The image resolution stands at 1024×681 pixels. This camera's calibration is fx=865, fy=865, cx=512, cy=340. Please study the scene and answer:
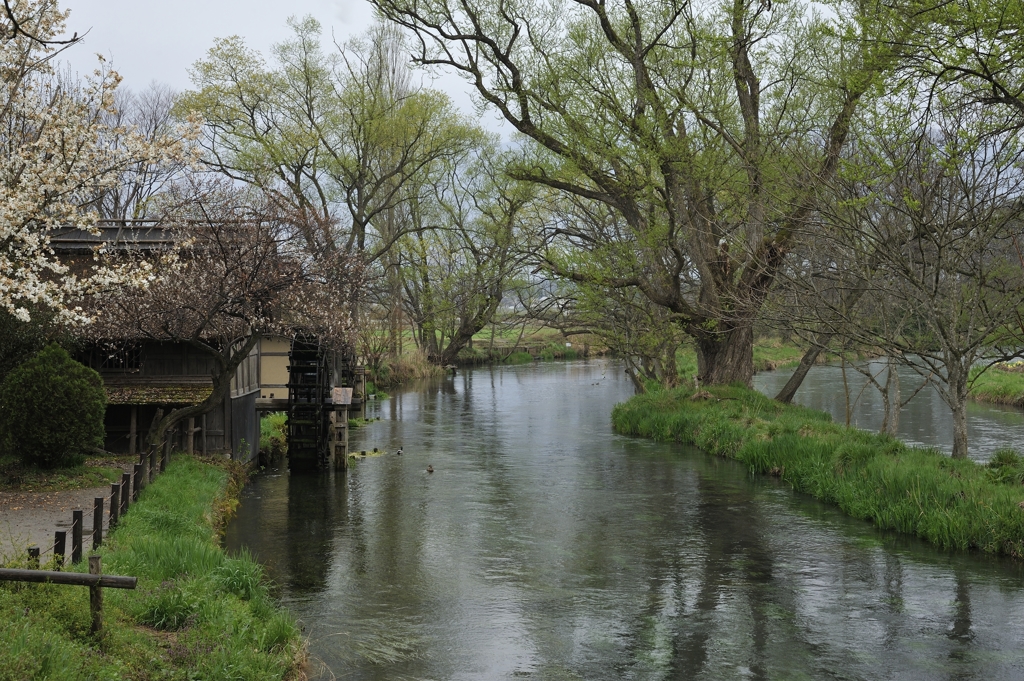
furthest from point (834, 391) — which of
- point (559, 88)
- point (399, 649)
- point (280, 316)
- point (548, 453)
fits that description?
point (399, 649)

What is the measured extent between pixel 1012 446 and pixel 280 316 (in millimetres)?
17025

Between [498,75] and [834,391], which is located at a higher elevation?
[498,75]

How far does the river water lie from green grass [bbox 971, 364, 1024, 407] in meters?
15.7

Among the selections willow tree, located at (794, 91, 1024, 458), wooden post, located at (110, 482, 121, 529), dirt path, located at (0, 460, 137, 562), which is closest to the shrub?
dirt path, located at (0, 460, 137, 562)

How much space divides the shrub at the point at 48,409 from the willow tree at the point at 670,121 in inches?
465

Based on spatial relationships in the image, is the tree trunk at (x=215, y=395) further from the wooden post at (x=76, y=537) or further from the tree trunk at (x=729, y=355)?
the tree trunk at (x=729, y=355)

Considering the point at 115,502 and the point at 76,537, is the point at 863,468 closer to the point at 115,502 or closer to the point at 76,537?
the point at 115,502

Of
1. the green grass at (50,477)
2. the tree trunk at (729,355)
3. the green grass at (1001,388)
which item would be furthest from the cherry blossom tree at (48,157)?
the green grass at (1001,388)

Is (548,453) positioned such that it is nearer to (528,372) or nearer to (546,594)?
(546,594)

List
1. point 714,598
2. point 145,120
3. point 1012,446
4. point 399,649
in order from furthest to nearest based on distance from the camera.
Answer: point 145,120, point 1012,446, point 714,598, point 399,649

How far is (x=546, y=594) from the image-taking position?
37.1 feet

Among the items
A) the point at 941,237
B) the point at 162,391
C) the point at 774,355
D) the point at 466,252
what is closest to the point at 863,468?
the point at 941,237

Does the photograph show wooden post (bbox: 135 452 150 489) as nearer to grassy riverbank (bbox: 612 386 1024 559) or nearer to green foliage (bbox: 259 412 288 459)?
green foliage (bbox: 259 412 288 459)

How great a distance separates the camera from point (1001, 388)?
3075cm
